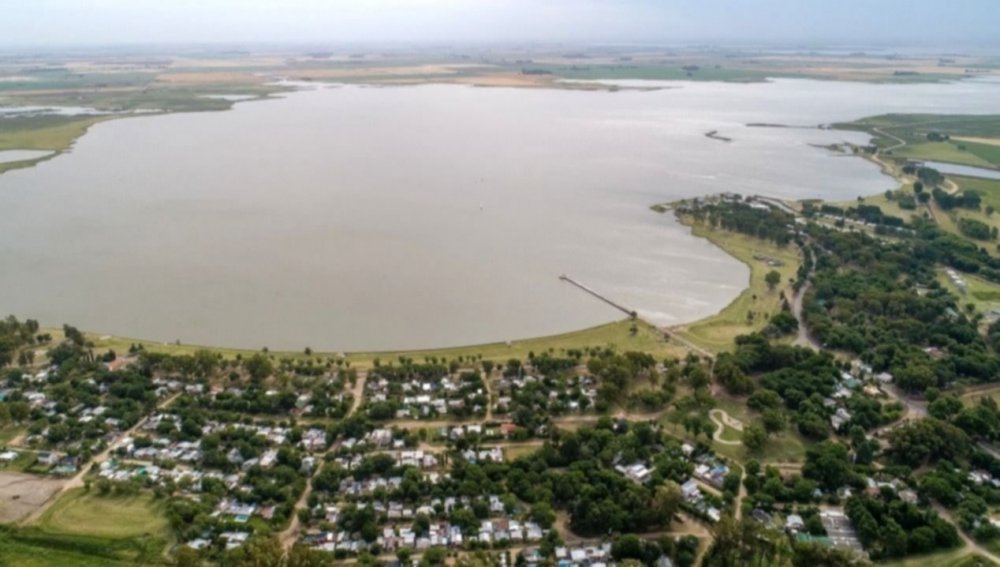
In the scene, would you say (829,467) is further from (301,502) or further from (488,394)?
(301,502)

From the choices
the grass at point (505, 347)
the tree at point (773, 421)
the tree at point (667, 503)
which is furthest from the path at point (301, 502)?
the tree at point (773, 421)

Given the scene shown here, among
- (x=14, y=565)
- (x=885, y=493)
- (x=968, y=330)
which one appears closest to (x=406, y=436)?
(x=14, y=565)

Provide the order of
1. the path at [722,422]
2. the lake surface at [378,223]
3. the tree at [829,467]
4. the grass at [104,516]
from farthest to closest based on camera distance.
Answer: the lake surface at [378,223], the path at [722,422], the tree at [829,467], the grass at [104,516]

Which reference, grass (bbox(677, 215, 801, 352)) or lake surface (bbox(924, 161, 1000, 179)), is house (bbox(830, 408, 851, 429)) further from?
lake surface (bbox(924, 161, 1000, 179))

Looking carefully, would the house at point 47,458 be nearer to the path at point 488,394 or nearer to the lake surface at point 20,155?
the path at point 488,394

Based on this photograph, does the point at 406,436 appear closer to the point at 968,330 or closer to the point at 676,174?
the point at 968,330

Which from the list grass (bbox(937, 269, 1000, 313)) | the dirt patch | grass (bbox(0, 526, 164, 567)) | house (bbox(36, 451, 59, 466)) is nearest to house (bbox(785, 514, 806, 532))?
grass (bbox(0, 526, 164, 567))

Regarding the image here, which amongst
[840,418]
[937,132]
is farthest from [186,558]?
[937,132]

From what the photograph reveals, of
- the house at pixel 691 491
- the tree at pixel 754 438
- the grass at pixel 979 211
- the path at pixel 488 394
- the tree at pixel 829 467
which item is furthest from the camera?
the grass at pixel 979 211
